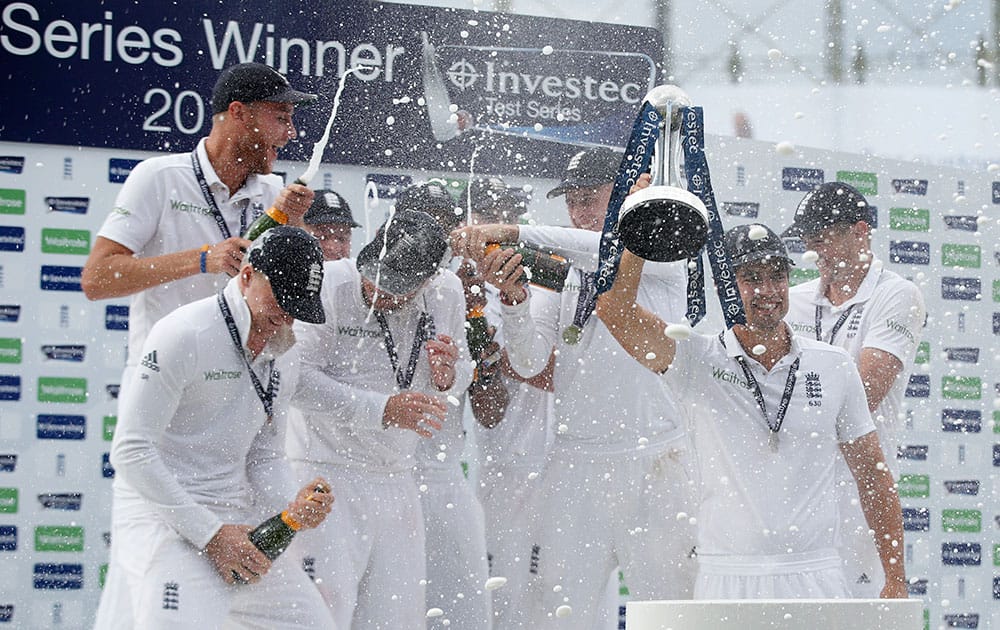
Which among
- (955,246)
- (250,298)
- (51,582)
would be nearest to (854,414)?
(250,298)

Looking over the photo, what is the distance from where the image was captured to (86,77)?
516cm

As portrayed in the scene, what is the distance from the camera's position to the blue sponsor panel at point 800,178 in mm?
6016

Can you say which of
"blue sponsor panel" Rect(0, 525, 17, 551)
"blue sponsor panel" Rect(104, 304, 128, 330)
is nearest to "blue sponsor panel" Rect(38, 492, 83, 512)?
"blue sponsor panel" Rect(0, 525, 17, 551)

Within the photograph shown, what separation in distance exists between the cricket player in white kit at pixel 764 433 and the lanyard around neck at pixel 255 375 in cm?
102

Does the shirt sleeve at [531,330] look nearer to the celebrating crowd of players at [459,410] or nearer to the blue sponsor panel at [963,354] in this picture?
the celebrating crowd of players at [459,410]

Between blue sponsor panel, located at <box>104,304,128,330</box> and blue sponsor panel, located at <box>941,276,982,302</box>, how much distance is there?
3.72 meters

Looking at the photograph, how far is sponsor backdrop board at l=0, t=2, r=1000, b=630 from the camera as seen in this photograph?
201 inches

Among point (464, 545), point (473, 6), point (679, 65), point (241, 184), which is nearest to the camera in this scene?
point (241, 184)

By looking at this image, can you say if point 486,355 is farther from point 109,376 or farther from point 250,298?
point 109,376

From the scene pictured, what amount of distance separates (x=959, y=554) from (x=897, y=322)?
7.08 feet

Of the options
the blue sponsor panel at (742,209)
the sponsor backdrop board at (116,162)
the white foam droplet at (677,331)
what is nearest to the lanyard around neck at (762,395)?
the white foam droplet at (677,331)

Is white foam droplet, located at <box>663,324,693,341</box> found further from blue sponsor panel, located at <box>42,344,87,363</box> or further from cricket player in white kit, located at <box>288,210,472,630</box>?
blue sponsor panel, located at <box>42,344,87,363</box>

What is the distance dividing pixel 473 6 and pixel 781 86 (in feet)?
7.60

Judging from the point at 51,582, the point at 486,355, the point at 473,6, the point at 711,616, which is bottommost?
the point at 51,582
